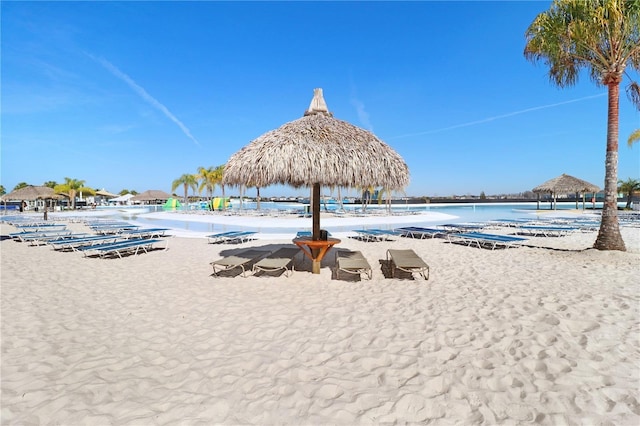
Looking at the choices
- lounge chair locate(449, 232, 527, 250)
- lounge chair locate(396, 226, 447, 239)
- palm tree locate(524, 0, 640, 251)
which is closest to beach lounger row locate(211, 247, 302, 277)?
lounge chair locate(449, 232, 527, 250)

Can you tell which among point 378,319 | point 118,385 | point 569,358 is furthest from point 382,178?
point 118,385

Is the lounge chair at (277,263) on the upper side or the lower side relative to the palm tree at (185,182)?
lower

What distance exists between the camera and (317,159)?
19.2 ft

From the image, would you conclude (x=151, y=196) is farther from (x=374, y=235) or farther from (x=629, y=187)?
(x=629, y=187)

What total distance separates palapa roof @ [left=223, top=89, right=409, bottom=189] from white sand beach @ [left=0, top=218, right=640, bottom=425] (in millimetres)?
2061

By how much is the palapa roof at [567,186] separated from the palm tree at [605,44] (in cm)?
2056

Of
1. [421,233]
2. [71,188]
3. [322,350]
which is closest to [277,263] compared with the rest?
[322,350]

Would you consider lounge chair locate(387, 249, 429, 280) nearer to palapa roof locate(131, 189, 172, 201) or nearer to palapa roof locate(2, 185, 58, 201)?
palapa roof locate(2, 185, 58, 201)

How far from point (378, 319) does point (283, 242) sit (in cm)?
753

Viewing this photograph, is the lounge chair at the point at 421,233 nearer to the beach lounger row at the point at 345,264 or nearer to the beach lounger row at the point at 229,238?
the beach lounger row at the point at 345,264

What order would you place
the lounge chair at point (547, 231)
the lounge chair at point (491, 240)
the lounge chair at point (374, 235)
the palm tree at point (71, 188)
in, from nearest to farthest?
1. the lounge chair at point (491, 240)
2. the lounge chair at point (374, 235)
3. the lounge chair at point (547, 231)
4. the palm tree at point (71, 188)

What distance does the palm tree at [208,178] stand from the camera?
4488 cm

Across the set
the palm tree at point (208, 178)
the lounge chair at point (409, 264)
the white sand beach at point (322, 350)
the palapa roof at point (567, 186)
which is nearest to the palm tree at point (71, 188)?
the palm tree at point (208, 178)

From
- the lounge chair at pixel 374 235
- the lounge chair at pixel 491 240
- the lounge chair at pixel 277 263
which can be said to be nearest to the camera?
the lounge chair at pixel 277 263
